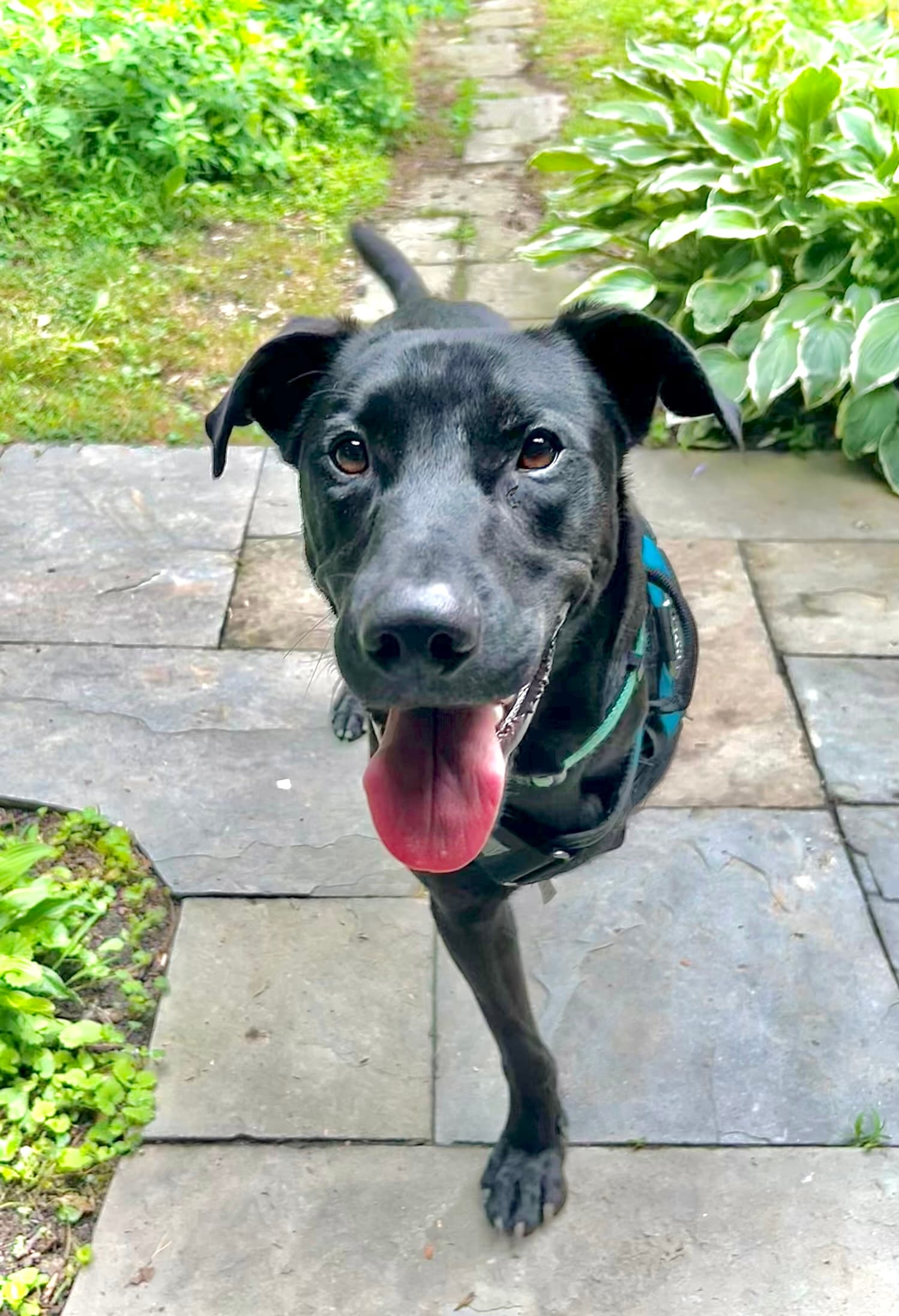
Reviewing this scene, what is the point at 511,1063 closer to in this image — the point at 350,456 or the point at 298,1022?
the point at 298,1022

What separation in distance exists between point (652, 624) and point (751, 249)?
285 centimetres

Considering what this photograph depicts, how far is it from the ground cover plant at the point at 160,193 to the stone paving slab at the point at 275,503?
1.65 feet

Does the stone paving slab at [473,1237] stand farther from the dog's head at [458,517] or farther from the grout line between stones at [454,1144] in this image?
the dog's head at [458,517]

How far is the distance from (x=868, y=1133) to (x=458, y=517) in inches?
63.3

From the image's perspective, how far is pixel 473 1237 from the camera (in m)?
2.23

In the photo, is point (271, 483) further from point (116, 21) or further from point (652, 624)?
point (116, 21)

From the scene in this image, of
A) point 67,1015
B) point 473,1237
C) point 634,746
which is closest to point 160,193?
point 67,1015

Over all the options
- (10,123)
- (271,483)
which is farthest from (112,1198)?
(10,123)

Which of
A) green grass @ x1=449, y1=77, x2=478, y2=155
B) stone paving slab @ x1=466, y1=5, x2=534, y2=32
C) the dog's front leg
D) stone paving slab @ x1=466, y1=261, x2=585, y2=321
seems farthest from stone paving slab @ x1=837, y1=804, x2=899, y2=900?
stone paving slab @ x1=466, y1=5, x2=534, y2=32

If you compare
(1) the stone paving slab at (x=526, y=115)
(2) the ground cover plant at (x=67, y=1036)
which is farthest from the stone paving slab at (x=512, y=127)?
(2) the ground cover plant at (x=67, y=1036)

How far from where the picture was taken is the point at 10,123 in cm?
591

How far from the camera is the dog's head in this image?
5.15 ft

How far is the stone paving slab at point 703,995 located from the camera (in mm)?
2408

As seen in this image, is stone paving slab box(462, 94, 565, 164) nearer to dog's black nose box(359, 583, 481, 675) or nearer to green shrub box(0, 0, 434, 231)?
green shrub box(0, 0, 434, 231)
